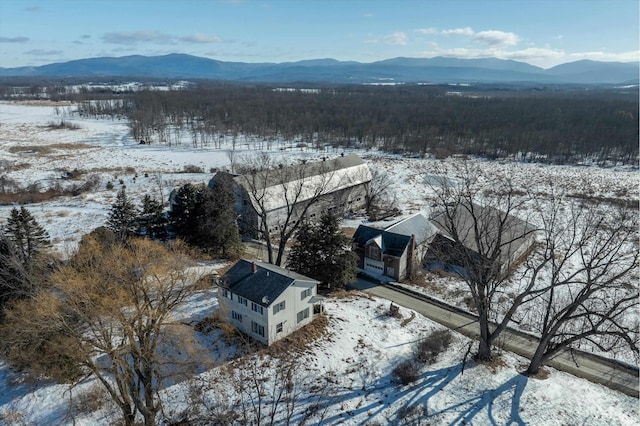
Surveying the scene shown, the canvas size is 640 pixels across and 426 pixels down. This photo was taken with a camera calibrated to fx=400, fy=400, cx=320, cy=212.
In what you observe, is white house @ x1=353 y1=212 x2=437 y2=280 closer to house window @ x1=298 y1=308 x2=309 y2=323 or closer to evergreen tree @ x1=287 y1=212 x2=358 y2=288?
evergreen tree @ x1=287 y1=212 x2=358 y2=288

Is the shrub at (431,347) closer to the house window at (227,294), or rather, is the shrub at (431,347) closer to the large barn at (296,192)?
the house window at (227,294)

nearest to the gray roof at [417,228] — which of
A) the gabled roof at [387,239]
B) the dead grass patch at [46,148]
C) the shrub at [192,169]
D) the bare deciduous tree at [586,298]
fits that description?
the gabled roof at [387,239]

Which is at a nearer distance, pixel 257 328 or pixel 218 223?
pixel 257 328

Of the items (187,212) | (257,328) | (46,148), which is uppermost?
(46,148)

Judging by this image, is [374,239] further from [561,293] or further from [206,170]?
[206,170]

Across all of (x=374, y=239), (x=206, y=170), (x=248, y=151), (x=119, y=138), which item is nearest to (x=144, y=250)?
(x=374, y=239)

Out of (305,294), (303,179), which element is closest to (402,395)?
(305,294)

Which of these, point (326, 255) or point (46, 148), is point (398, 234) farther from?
point (46, 148)
